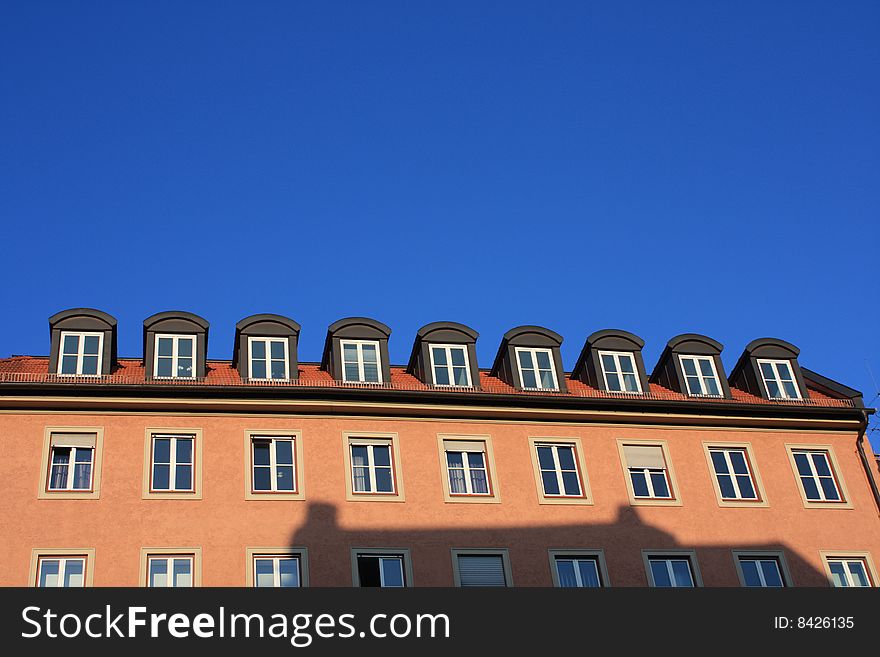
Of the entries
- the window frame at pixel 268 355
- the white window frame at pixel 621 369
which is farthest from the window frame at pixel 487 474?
the white window frame at pixel 621 369

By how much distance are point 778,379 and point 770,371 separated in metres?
0.41

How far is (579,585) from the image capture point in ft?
121

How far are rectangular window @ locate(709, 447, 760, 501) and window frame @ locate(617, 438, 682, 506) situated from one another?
60.5 inches

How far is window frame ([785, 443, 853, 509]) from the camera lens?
40.4 metres

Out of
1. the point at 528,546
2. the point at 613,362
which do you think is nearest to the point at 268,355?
the point at 528,546

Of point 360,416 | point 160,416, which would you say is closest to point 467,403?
point 360,416

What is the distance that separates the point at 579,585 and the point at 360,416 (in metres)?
8.57

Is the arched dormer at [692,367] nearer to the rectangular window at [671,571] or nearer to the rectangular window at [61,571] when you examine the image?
the rectangular window at [671,571]

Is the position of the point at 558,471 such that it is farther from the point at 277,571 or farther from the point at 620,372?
the point at 277,571

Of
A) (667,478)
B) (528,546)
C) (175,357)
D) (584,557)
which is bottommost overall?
(584,557)

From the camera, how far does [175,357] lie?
131ft

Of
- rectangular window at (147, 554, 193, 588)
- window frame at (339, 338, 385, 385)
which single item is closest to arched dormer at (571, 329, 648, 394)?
window frame at (339, 338, 385, 385)

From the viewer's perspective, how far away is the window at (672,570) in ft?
124

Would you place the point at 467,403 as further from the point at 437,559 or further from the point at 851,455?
the point at 851,455
